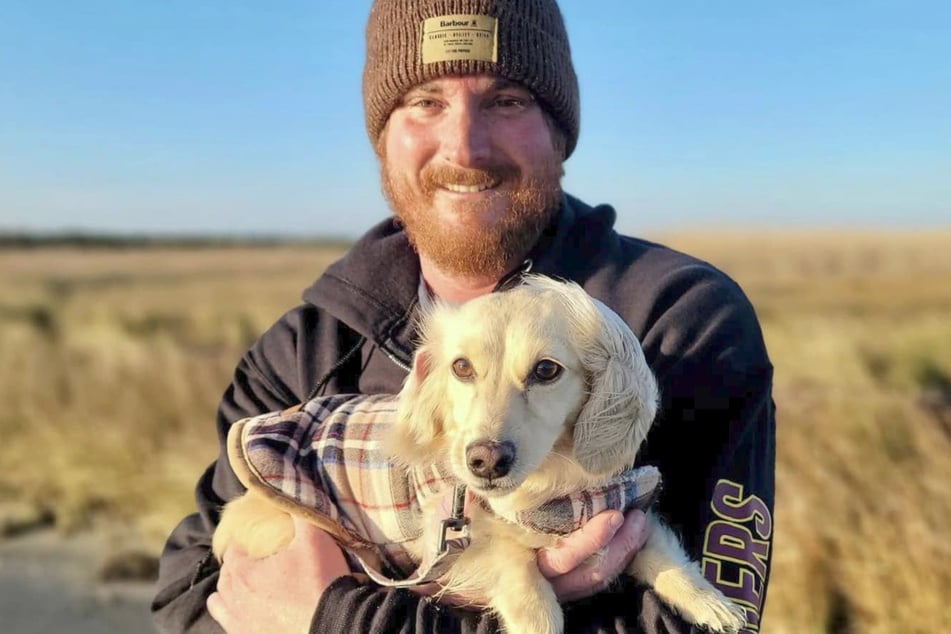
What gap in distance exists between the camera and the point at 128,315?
→ 59.6 ft

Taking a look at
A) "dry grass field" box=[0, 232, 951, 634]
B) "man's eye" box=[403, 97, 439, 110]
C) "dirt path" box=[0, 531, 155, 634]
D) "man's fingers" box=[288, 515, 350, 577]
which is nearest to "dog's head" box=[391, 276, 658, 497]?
"man's fingers" box=[288, 515, 350, 577]

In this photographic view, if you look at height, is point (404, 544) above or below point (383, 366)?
below

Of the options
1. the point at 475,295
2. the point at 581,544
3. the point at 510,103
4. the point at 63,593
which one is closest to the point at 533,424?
the point at 581,544

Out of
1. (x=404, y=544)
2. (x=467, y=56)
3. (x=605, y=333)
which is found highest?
(x=467, y=56)

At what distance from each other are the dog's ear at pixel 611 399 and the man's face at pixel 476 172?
→ 0.80 meters

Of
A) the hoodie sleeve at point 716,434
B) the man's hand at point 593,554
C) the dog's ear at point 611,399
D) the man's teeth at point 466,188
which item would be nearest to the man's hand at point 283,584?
the man's hand at point 593,554

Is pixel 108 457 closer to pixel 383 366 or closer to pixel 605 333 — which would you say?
pixel 383 366

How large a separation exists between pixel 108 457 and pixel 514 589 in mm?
7562

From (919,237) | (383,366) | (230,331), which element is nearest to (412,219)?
(383,366)

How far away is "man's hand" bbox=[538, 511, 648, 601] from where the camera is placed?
209 cm

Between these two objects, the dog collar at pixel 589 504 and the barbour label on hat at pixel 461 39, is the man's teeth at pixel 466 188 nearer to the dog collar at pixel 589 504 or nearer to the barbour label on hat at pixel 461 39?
the barbour label on hat at pixel 461 39

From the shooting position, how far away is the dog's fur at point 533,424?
2.04m

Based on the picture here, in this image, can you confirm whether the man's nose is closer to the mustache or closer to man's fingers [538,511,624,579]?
the mustache

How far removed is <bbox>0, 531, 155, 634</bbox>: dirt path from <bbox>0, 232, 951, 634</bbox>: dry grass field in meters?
0.40
